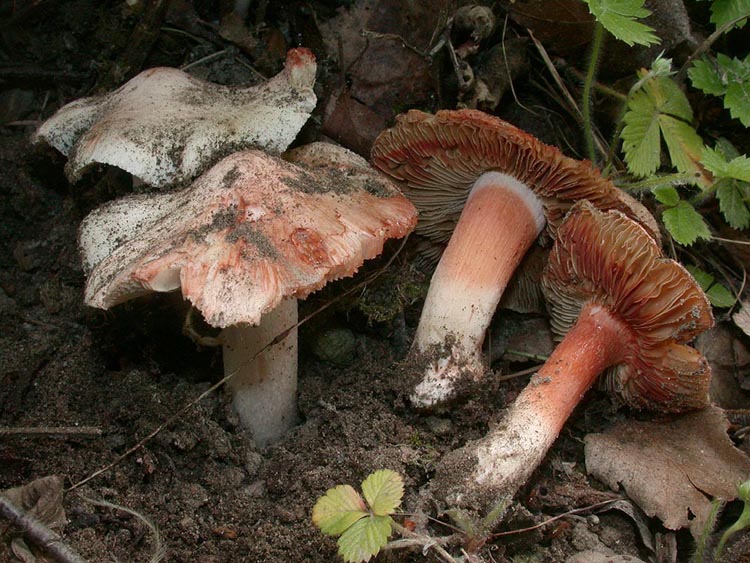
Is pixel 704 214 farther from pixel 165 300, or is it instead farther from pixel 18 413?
pixel 18 413

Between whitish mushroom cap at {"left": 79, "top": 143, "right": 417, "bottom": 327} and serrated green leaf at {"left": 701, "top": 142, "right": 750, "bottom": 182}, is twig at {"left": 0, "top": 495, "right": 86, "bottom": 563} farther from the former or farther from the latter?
serrated green leaf at {"left": 701, "top": 142, "right": 750, "bottom": 182}

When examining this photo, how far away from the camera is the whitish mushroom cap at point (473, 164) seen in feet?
8.53

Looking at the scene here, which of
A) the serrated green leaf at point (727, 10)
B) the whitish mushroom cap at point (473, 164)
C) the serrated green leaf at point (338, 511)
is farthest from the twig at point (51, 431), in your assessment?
the serrated green leaf at point (727, 10)

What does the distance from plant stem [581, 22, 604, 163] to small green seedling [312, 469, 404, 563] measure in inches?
70.4

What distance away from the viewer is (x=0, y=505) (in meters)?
2.08

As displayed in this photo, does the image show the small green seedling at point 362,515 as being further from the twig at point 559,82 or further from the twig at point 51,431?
the twig at point 559,82

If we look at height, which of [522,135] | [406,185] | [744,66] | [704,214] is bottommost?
[406,185]

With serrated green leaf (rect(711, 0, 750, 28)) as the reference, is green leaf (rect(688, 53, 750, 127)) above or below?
below

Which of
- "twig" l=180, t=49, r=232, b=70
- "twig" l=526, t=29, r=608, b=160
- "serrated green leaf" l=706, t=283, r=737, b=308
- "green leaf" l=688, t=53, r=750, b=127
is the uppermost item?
"green leaf" l=688, t=53, r=750, b=127

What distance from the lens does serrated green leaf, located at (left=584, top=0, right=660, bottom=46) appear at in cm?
276

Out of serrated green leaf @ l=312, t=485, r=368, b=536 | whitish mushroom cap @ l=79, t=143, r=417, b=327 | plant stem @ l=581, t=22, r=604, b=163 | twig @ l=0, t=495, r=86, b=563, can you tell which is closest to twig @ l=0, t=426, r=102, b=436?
twig @ l=0, t=495, r=86, b=563

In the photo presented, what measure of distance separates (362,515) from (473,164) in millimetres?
1469

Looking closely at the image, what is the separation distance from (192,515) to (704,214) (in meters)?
2.58

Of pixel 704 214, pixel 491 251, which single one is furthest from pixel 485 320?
pixel 704 214
